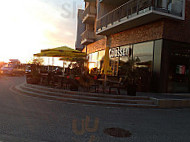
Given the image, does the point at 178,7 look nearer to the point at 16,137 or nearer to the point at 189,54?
the point at 189,54

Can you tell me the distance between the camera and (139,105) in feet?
26.3

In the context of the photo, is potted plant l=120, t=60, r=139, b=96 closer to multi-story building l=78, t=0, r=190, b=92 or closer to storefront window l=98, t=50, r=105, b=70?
multi-story building l=78, t=0, r=190, b=92

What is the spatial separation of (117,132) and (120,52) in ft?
37.2

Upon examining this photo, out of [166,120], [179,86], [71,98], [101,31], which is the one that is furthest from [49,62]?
[166,120]

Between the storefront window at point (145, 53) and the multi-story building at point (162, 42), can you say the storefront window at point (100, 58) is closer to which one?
the multi-story building at point (162, 42)

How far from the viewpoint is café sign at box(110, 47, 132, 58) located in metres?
14.0

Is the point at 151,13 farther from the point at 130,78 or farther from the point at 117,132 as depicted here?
the point at 117,132

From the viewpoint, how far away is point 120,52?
599 inches

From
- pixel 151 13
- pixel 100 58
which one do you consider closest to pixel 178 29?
pixel 151 13

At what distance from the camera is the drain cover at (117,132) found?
432 centimetres

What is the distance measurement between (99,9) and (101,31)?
303 cm

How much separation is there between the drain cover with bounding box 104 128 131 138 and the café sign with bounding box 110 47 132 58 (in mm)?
9960

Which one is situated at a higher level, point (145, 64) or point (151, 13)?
point (151, 13)

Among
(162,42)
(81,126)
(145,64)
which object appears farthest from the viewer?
(145,64)
